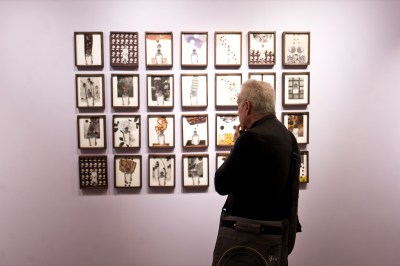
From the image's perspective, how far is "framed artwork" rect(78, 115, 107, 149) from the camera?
2.73 m

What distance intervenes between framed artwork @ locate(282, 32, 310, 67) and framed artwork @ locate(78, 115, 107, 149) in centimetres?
159

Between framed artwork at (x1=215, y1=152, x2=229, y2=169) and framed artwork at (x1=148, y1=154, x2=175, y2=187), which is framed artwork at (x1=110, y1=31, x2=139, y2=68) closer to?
framed artwork at (x1=148, y1=154, x2=175, y2=187)

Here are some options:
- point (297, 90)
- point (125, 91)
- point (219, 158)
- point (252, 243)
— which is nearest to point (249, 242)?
point (252, 243)

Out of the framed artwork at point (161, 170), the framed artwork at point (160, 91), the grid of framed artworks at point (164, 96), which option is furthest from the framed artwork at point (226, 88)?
the framed artwork at point (161, 170)

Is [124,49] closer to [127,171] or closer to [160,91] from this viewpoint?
[160,91]

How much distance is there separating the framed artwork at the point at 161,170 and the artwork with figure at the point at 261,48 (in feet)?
3.45

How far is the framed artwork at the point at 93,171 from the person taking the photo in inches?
108

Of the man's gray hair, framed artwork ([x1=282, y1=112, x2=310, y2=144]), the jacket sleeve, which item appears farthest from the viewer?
framed artwork ([x1=282, y1=112, x2=310, y2=144])

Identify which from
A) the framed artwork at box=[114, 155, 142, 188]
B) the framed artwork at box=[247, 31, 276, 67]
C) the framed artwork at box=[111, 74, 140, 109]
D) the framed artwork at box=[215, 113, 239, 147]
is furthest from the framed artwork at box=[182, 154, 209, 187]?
the framed artwork at box=[247, 31, 276, 67]
